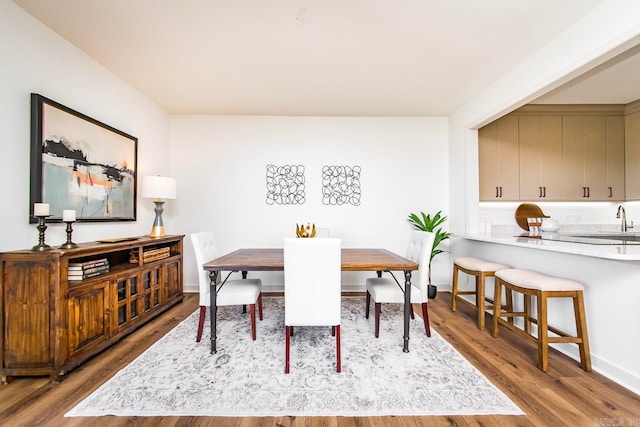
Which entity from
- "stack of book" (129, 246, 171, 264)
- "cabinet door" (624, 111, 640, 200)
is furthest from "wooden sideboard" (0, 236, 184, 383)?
"cabinet door" (624, 111, 640, 200)

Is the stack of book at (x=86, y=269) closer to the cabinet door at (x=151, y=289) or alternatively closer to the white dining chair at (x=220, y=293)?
the cabinet door at (x=151, y=289)

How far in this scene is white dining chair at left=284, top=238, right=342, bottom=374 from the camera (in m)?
1.86

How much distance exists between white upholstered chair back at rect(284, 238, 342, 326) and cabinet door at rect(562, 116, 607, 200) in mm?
3980

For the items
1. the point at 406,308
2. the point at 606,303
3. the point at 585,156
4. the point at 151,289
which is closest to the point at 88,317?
the point at 151,289

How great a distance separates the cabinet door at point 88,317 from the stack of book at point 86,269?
3.4 inches

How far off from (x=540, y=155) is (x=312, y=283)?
3.95 meters

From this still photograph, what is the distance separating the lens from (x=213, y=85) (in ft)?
10.00

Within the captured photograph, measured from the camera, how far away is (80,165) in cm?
237

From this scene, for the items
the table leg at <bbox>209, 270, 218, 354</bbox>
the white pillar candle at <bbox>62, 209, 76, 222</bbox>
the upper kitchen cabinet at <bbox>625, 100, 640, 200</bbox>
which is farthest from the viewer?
the upper kitchen cabinet at <bbox>625, 100, 640, 200</bbox>

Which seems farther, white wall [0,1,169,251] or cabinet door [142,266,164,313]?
cabinet door [142,266,164,313]

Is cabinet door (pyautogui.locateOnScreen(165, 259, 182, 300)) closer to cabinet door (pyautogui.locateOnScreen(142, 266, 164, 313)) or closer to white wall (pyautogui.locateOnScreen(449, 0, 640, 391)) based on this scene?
cabinet door (pyautogui.locateOnScreen(142, 266, 164, 313))

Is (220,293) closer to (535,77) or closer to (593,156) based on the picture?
(535,77)

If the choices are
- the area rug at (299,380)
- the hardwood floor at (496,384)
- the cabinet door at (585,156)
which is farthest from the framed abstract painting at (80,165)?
the cabinet door at (585,156)

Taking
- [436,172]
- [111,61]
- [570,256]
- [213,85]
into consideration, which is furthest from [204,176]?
[570,256]
